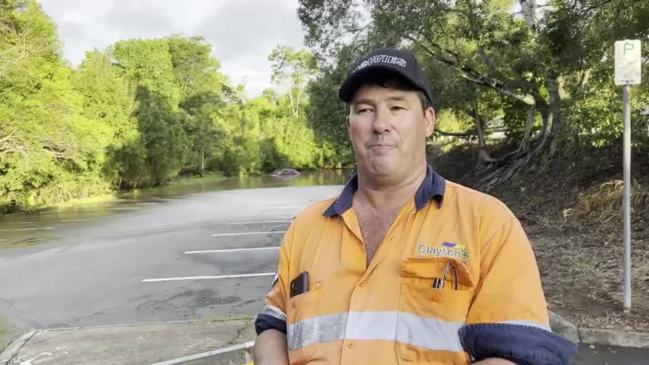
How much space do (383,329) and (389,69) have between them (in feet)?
2.49

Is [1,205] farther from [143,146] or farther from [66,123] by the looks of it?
[143,146]

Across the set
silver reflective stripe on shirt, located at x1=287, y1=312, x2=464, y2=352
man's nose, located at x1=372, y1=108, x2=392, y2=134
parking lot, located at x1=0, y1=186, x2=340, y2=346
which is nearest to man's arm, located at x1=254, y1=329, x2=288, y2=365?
silver reflective stripe on shirt, located at x1=287, y1=312, x2=464, y2=352

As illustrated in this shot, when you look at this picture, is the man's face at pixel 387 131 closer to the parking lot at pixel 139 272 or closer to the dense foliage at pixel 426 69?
the dense foliage at pixel 426 69

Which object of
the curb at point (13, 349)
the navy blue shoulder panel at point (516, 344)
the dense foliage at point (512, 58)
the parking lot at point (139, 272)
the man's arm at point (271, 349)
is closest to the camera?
the navy blue shoulder panel at point (516, 344)

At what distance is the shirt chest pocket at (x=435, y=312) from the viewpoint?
1472 millimetres

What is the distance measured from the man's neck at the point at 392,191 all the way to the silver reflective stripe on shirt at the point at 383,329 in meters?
0.38

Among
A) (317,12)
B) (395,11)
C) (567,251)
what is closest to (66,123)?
(317,12)

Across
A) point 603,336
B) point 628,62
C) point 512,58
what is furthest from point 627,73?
point 512,58

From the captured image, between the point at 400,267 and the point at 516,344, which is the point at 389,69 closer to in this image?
the point at 400,267

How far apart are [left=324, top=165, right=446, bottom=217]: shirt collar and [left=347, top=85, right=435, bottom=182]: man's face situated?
0.07m

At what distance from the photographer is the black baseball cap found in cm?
167

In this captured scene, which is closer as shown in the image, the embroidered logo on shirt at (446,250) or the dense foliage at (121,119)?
the embroidered logo on shirt at (446,250)

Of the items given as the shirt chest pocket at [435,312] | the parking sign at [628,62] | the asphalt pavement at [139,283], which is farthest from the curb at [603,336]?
the shirt chest pocket at [435,312]

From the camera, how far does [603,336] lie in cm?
476
